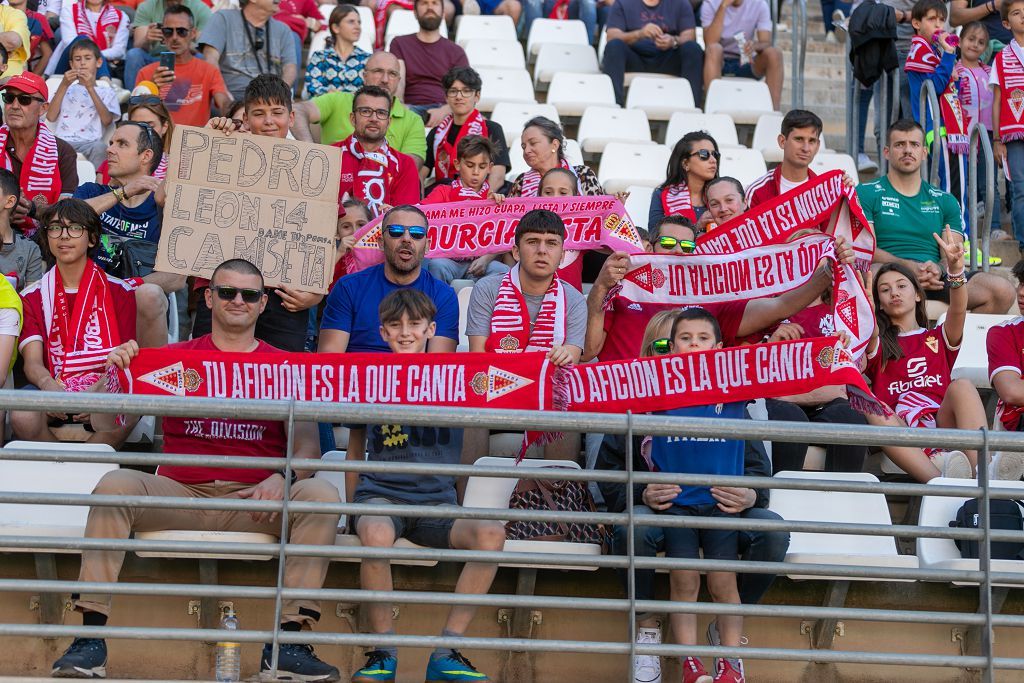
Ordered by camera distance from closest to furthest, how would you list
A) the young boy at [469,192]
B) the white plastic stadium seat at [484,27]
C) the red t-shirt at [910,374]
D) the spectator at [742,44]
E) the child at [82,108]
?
1. the red t-shirt at [910,374]
2. the young boy at [469,192]
3. the child at [82,108]
4. the spectator at [742,44]
5. the white plastic stadium seat at [484,27]

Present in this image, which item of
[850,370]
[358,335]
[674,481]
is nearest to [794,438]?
[674,481]

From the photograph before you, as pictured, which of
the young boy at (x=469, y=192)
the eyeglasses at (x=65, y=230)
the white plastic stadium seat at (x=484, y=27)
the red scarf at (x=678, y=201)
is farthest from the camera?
the white plastic stadium seat at (x=484, y=27)

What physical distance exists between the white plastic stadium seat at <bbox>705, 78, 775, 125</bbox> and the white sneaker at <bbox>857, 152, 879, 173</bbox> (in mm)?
1021

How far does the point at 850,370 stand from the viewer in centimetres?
554

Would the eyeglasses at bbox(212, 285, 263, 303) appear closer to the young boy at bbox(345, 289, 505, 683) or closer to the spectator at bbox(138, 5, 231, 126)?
the young boy at bbox(345, 289, 505, 683)

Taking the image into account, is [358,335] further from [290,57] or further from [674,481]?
[290,57]

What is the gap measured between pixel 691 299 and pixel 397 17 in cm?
659

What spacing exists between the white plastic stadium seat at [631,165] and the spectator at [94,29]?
3.95m

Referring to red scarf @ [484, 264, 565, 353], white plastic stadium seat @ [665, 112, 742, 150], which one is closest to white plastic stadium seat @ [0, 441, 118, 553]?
red scarf @ [484, 264, 565, 353]

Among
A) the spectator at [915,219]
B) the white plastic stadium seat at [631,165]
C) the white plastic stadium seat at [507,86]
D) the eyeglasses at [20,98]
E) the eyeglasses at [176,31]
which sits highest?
the white plastic stadium seat at [507,86]

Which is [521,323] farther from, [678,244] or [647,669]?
[647,669]

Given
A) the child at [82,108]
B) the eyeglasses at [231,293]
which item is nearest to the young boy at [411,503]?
the eyeglasses at [231,293]

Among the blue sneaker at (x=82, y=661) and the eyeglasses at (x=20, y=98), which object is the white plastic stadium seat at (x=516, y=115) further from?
the blue sneaker at (x=82, y=661)

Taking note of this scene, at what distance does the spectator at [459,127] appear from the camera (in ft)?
30.8
